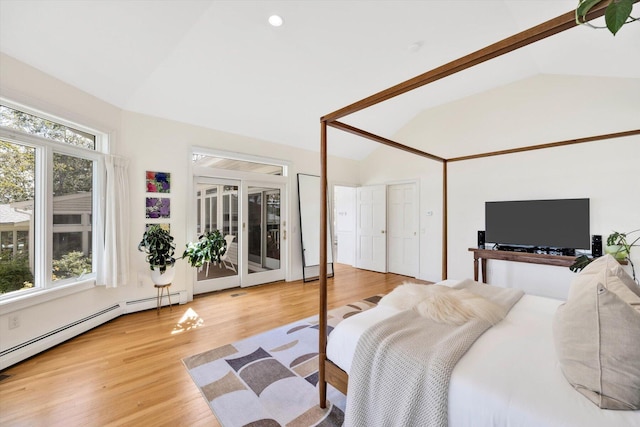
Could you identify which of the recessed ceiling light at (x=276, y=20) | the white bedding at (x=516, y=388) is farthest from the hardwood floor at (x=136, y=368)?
the recessed ceiling light at (x=276, y=20)

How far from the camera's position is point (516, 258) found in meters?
3.63

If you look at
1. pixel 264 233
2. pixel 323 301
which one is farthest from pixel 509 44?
pixel 264 233


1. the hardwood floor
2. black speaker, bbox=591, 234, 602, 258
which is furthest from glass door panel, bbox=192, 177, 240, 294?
black speaker, bbox=591, 234, 602, 258

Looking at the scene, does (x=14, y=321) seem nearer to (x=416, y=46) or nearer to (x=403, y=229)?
(x=416, y=46)

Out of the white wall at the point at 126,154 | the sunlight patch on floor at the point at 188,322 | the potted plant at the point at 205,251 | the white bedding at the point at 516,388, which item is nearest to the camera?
the white bedding at the point at 516,388

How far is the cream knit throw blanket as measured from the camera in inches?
46.1

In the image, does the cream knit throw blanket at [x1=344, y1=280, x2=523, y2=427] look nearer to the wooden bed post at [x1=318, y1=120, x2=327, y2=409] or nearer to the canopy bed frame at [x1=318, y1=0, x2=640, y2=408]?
the canopy bed frame at [x1=318, y1=0, x2=640, y2=408]

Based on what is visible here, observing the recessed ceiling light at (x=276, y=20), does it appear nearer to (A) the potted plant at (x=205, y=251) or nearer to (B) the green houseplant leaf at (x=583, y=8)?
(B) the green houseplant leaf at (x=583, y=8)

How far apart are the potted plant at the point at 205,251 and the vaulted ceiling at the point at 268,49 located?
5.55ft

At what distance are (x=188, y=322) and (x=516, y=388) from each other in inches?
123

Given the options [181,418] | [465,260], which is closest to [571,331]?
[181,418]

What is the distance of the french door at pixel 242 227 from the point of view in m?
4.14

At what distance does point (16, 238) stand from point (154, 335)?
148 cm

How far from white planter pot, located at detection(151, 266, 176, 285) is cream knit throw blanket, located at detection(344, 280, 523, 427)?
9.30ft
